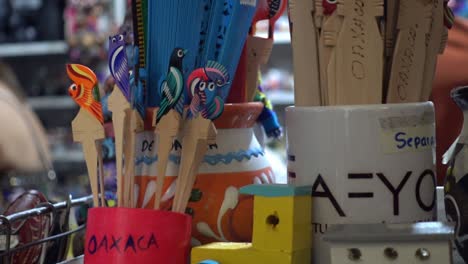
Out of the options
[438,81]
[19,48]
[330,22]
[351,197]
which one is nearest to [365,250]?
[351,197]

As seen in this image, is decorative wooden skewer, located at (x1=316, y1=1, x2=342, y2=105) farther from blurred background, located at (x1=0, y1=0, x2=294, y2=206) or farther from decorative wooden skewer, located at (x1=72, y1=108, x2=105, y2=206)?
blurred background, located at (x1=0, y1=0, x2=294, y2=206)

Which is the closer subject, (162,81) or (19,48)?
(162,81)

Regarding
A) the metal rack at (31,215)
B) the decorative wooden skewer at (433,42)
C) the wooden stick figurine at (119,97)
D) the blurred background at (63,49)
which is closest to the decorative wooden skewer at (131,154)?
the wooden stick figurine at (119,97)

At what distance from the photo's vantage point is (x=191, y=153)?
590 mm

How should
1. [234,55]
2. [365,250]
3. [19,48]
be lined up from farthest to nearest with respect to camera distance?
[19,48]
[234,55]
[365,250]

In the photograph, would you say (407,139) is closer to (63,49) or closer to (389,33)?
(389,33)

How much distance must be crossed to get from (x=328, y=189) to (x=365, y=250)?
8 cm

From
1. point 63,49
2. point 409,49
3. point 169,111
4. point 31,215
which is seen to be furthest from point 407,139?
point 63,49

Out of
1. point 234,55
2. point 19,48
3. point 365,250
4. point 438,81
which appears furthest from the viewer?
point 19,48

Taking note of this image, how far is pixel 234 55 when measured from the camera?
641mm

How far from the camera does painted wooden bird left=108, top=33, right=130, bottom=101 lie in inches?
23.5

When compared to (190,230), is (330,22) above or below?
above

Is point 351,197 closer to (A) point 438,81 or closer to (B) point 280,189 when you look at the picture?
(B) point 280,189

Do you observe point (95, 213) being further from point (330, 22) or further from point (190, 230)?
point (330, 22)
